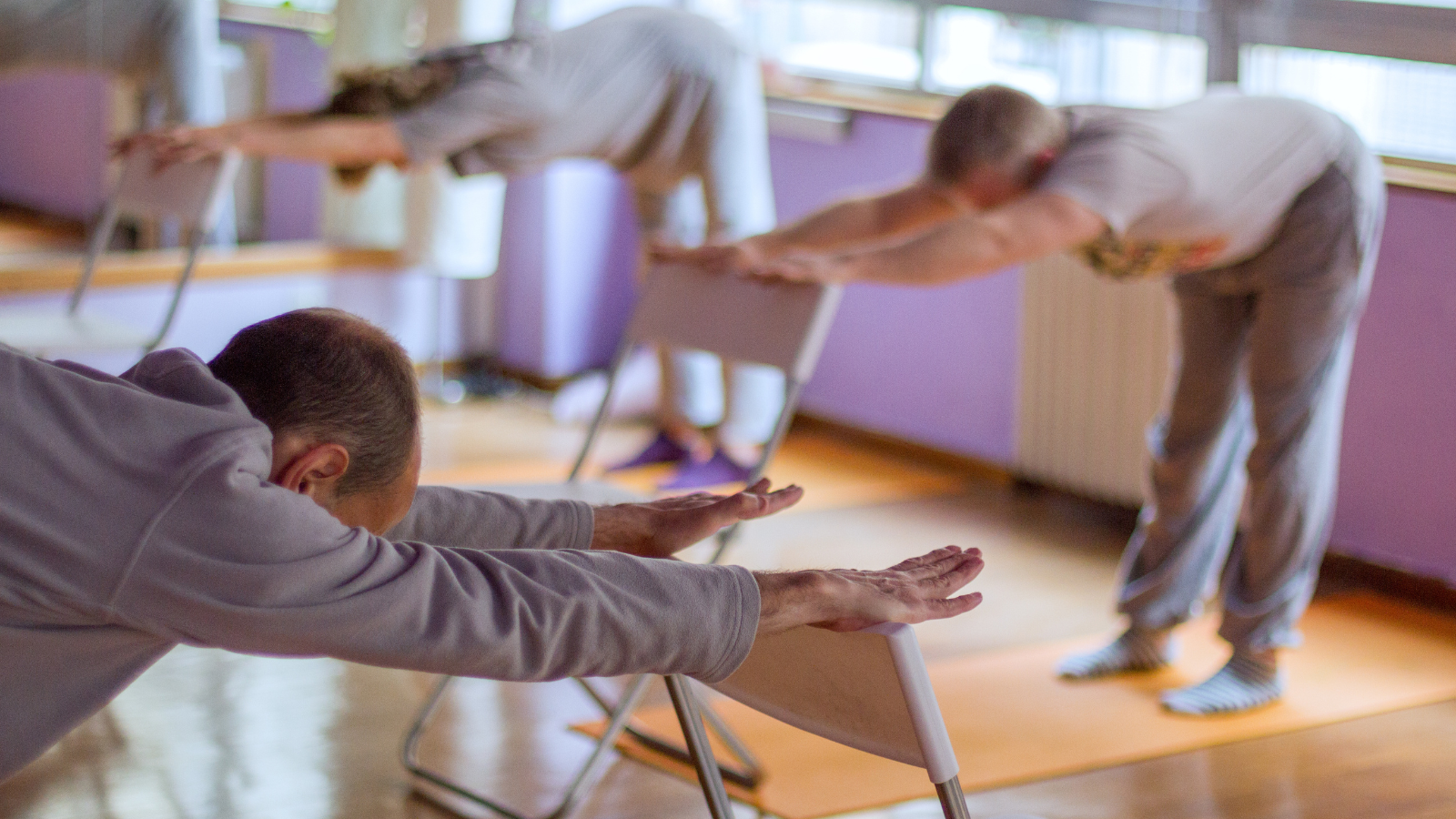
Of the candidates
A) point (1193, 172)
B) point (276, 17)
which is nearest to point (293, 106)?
point (276, 17)

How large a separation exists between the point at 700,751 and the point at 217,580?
23.8 inches

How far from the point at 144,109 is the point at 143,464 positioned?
3971 millimetres

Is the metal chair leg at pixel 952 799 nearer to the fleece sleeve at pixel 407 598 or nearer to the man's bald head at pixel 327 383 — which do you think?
the fleece sleeve at pixel 407 598

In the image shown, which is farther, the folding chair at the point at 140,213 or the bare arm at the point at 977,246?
the folding chair at the point at 140,213

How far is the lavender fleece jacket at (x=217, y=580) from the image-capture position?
1128mm

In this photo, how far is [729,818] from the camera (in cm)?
160

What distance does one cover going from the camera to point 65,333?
11.8 feet

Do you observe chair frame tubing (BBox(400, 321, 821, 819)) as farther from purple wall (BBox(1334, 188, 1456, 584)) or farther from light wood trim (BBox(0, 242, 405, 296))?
light wood trim (BBox(0, 242, 405, 296))

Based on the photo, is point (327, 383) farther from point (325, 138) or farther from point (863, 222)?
point (325, 138)

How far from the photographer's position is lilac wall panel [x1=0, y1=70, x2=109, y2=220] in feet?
14.8

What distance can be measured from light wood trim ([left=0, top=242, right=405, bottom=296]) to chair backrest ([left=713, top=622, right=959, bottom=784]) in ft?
12.7

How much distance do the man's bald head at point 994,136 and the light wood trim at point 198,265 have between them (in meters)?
3.19

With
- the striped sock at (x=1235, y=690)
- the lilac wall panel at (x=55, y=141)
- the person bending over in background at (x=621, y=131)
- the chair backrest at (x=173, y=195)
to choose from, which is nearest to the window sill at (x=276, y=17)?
the lilac wall panel at (x=55, y=141)

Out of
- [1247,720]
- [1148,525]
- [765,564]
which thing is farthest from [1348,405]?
[765,564]
